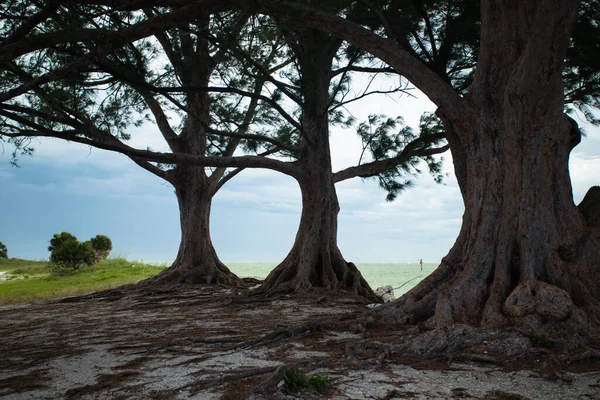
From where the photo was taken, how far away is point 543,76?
16.3ft

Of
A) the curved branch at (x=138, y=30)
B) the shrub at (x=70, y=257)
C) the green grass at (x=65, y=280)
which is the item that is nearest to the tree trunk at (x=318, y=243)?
the curved branch at (x=138, y=30)

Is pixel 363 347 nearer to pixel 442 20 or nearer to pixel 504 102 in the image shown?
pixel 504 102

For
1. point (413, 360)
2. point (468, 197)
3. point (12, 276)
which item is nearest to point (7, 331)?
point (413, 360)

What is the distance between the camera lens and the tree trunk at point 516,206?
4734 millimetres

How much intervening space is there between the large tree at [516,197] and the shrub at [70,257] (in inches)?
537

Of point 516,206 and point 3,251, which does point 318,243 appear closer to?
point 516,206

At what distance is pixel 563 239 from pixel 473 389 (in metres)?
2.37

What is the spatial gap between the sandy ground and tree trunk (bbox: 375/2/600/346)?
0.70 meters

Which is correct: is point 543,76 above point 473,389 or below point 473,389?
above

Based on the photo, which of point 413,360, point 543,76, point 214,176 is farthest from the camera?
point 214,176

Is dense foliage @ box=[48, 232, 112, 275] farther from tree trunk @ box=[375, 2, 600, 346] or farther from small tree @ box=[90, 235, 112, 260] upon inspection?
tree trunk @ box=[375, 2, 600, 346]

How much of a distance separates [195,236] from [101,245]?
31.4 ft

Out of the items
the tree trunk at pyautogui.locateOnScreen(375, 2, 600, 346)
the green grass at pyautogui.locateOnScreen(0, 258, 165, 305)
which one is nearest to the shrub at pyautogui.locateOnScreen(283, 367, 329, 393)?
the tree trunk at pyautogui.locateOnScreen(375, 2, 600, 346)

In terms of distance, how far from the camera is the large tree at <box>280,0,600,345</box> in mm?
4652
